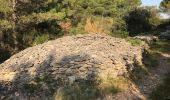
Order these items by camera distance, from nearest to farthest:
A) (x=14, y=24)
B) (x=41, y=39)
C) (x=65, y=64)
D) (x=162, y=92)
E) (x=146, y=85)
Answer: (x=162, y=92)
(x=65, y=64)
(x=146, y=85)
(x=14, y=24)
(x=41, y=39)

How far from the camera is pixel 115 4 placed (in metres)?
49.5

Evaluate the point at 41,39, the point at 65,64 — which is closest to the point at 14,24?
the point at 41,39

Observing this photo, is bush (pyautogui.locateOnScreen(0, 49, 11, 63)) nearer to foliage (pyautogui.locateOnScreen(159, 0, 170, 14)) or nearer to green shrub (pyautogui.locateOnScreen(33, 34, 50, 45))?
green shrub (pyautogui.locateOnScreen(33, 34, 50, 45))

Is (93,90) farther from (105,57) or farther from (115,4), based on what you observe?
(115,4)

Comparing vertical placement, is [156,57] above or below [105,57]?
below

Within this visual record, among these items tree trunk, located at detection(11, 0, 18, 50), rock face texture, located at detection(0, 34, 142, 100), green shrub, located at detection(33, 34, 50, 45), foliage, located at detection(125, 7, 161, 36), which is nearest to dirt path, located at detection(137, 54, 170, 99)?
rock face texture, located at detection(0, 34, 142, 100)

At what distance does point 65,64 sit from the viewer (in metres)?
13.2

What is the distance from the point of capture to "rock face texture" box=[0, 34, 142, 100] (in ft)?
42.1

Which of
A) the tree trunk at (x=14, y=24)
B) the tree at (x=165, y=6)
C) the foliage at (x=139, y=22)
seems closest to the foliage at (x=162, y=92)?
the tree trunk at (x=14, y=24)

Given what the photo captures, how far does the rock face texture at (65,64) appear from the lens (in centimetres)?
1284

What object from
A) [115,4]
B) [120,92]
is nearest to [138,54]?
[120,92]

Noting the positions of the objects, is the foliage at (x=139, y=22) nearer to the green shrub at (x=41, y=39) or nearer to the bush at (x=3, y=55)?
the green shrub at (x=41, y=39)

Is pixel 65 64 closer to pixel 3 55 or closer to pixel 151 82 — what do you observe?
pixel 151 82

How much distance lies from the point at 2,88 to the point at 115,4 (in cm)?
3762
